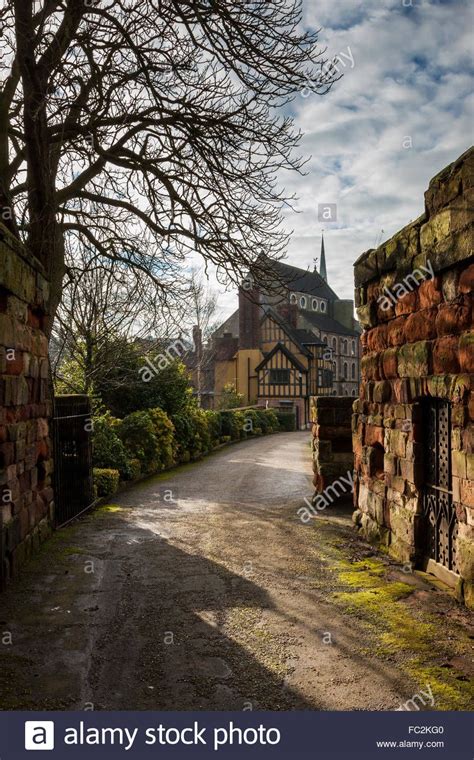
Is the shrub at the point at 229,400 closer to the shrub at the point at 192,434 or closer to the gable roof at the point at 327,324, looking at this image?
the gable roof at the point at 327,324

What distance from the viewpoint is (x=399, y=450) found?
6281mm

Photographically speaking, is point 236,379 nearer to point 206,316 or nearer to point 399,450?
point 206,316

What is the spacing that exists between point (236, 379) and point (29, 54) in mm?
34876

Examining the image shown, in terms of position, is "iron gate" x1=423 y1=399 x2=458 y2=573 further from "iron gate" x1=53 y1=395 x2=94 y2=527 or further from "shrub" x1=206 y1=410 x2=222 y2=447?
"shrub" x1=206 y1=410 x2=222 y2=447

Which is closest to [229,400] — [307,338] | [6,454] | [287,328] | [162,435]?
[287,328]

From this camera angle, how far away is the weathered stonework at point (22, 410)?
5.40 meters

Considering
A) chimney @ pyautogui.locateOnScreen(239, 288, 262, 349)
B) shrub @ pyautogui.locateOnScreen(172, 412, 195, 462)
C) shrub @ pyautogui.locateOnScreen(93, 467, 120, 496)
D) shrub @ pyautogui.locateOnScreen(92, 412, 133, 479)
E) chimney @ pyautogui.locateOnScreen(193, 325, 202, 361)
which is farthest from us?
chimney @ pyautogui.locateOnScreen(239, 288, 262, 349)

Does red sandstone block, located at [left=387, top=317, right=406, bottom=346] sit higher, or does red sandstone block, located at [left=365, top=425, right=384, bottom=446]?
red sandstone block, located at [left=387, top=317, right=406, bottom=346]

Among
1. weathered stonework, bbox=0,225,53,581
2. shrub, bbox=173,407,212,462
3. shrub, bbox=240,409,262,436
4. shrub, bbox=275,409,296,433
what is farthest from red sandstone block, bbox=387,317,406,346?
shrub, bbox=275,409,296,433

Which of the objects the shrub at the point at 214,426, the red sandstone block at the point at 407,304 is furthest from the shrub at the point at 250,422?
the red sandstone block at the point at 407,304

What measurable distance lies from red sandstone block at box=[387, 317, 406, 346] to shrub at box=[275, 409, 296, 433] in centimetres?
2762

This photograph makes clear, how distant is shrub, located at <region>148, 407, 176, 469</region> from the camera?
14203 mm

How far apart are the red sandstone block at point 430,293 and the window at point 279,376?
108 ft

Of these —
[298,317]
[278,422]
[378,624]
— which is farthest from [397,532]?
[298,317]
